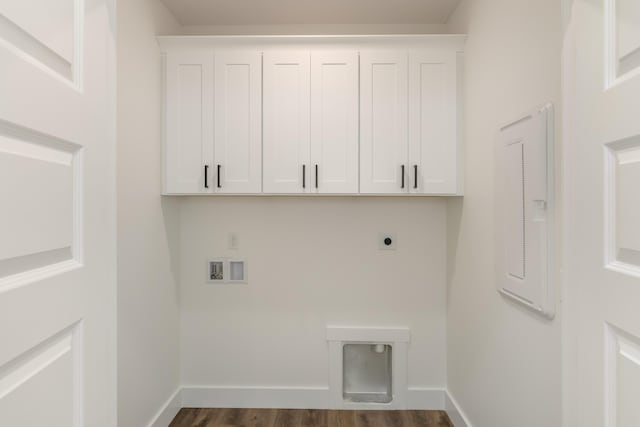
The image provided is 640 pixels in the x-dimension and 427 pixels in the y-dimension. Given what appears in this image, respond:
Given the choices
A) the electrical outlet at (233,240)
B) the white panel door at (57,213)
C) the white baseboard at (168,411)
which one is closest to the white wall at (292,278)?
the electrical outlet at (233,240)

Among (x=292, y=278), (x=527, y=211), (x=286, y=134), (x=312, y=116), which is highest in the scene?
(x=312, y=116)

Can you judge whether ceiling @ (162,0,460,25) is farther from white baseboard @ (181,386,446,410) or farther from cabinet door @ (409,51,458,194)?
white baseboard @ (181,386,446,410)

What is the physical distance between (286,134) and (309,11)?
2.79ft

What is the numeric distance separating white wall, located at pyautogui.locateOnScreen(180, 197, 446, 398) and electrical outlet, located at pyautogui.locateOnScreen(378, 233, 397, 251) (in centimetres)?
4

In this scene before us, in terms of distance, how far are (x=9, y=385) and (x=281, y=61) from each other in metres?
2.14

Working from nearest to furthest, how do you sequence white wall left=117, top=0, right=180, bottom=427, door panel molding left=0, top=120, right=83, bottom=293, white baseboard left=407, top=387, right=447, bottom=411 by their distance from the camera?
door panel molding left=0, top=120, right=83, bottom=293 < white wall left=117, top=0, right=180, bottom=427 < white baseboard left=407, top=387, right=447, bottom=411

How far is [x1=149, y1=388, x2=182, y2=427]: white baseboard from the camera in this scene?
7.44 feet

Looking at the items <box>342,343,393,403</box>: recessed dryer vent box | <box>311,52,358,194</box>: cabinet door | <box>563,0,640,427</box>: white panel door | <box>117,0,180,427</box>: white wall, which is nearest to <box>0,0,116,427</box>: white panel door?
<box>117,0,180,427</box>: white wall

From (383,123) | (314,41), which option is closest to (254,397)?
(383,123)

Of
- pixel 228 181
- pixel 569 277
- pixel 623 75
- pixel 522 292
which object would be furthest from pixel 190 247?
pixel 623 75

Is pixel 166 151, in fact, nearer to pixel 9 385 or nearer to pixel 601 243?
pixel 9 385

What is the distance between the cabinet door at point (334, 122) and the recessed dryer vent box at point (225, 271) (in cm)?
84

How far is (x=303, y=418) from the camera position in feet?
8.23

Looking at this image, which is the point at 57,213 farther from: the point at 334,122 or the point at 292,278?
the point at 292,278
